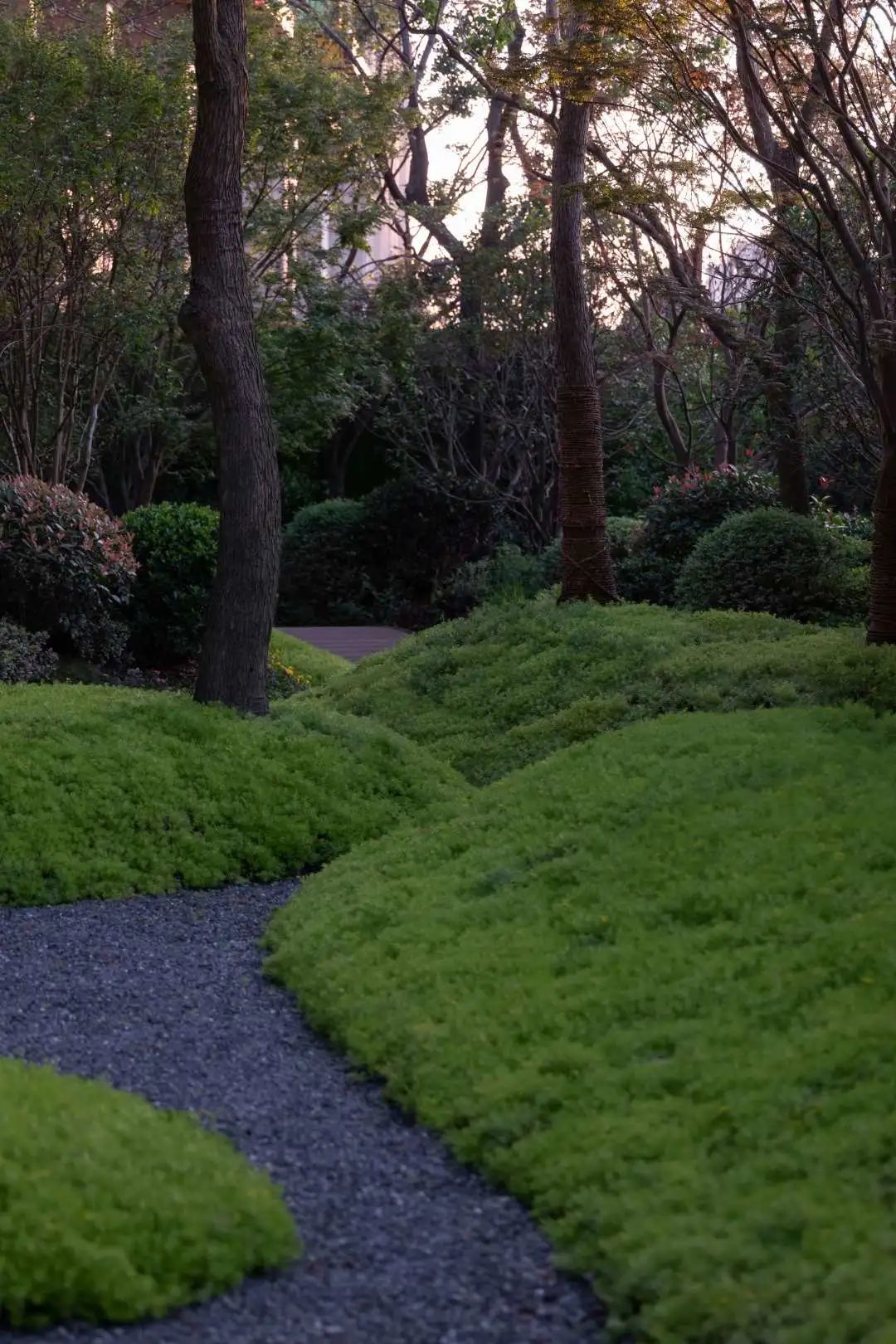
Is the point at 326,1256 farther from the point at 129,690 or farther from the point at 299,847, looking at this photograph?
the point at 129,690

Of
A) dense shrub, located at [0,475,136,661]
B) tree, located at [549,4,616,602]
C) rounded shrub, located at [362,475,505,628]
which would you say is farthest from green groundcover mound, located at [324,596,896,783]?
rounded shrub, located at [362,475,505,628]

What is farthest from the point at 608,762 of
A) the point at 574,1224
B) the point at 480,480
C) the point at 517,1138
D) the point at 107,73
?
the point at 480,480

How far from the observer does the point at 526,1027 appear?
4.72m

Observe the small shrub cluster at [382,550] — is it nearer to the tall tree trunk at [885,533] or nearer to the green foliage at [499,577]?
the green foliage at [499,577]

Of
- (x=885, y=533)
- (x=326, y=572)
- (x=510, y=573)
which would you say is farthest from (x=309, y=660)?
(x=885, y=533)

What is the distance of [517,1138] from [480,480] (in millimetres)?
16857

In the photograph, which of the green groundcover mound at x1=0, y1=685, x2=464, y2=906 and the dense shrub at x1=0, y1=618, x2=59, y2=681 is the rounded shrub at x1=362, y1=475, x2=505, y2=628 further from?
the green groundcover mound at x1=0, y1=685, x2=464, y2=906

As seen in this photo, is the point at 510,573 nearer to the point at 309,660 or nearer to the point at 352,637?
the point at 352,637

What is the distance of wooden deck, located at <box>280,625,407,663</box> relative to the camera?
57.2 feet

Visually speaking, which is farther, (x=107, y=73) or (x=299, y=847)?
(x=107, y=73)

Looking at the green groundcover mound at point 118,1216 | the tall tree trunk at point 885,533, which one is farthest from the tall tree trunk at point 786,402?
the green groundcover mound at point 118,1216

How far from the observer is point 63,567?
12664mm

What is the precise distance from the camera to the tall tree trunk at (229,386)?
939 centimetres

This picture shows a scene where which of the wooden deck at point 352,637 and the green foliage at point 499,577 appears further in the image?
the wooden deck at point 352,637
